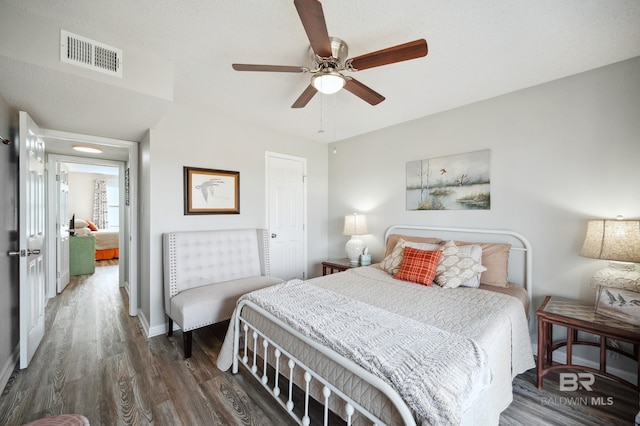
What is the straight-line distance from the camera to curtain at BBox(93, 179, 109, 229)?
8.17 metres

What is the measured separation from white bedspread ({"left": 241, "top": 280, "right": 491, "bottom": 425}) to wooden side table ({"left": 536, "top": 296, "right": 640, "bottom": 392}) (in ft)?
3.63

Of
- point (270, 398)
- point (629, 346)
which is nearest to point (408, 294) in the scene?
point (270, 398)

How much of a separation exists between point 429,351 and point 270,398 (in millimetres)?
1261

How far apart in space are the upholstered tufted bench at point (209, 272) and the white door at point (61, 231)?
2.69 meters

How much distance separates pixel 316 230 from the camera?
4379 mm

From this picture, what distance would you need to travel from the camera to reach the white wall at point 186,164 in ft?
9.06

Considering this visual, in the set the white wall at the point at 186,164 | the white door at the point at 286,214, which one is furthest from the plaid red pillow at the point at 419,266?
the white wall at the point at 186,164

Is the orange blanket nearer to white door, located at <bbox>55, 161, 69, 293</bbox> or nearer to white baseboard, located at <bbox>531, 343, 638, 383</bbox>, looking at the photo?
white door, located at <bbox>55, 161, 69, 293</bbox>

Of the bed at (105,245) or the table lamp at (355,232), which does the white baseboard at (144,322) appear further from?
the bed at (105,245)

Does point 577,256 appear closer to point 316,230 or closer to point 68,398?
point 316,230

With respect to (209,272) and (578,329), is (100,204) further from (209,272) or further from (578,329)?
(578,329)

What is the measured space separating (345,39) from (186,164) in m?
2.14

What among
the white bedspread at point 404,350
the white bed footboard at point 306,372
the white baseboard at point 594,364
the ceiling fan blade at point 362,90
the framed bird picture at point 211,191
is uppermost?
the ceiling fan blade at point 362,90

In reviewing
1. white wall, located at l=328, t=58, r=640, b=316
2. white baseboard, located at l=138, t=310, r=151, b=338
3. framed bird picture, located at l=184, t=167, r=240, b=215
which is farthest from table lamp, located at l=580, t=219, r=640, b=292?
white baseboard, located at l=138, t=310, r=151, b=338
